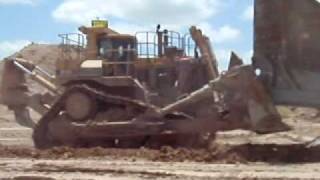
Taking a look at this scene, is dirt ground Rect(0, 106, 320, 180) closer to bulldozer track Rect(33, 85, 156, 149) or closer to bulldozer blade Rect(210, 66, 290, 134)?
bulldozer blade Rect(210, 66, 290, 134)

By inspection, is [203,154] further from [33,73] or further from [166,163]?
[33,73]

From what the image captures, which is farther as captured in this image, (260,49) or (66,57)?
(66,57)

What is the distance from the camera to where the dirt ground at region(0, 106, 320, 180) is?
39.9ft

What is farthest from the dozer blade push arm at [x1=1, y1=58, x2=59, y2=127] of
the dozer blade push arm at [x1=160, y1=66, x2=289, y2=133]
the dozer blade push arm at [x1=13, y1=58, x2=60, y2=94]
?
the dozer blade push arm at [x1=160, y1=66, x2=289, y2=133]

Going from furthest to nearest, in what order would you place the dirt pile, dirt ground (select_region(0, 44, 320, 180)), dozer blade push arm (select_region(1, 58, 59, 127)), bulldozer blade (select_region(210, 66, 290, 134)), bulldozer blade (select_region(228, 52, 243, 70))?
1. dozer blade push arm (select_region(1, 58, 59, 127))
2. bulldozer blade (select_region(228, 52, 243, 70))
3. bulldozer blade (select_region(210, 66, 290, 134))
4. the dirt pile
5. dirt ground (select_region(0, 44, 320, 180))

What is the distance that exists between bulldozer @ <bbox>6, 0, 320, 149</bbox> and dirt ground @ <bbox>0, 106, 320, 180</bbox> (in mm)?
735

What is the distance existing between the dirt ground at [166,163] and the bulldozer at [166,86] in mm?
735

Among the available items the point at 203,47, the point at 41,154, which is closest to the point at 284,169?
the point at 41,154

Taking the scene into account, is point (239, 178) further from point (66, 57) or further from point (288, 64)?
point (66, 57)

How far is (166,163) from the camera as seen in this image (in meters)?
13.9

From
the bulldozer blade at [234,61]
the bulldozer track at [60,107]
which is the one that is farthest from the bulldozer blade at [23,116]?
the bulldozer blade at [234,61]

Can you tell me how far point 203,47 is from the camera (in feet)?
61.9

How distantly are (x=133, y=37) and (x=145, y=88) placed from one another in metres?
1.71

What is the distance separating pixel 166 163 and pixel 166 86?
15.9 ft
